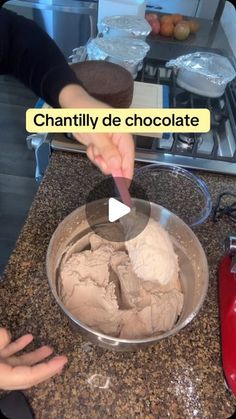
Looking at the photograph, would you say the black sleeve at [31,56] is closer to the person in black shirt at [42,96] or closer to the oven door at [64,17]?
the person in black shirt at [42,96]

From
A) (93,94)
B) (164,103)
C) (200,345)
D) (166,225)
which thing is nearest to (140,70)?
(164,103)

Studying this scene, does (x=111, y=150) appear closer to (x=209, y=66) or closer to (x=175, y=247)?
(x=175, y=247)

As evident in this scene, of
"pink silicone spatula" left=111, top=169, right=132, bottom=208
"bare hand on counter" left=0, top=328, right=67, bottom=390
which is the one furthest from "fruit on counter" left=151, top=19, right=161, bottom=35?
"bare hand on counter" left=0, top=328, right=67, bottom=390

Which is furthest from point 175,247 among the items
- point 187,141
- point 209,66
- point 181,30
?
point 181,30

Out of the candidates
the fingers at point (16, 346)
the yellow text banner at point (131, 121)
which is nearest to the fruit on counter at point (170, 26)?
the yellow text banner at point (131, 121)

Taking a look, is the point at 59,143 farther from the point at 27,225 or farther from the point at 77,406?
the point at 77,406

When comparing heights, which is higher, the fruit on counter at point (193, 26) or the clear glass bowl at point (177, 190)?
the fruit on counter at point (193, 26)
